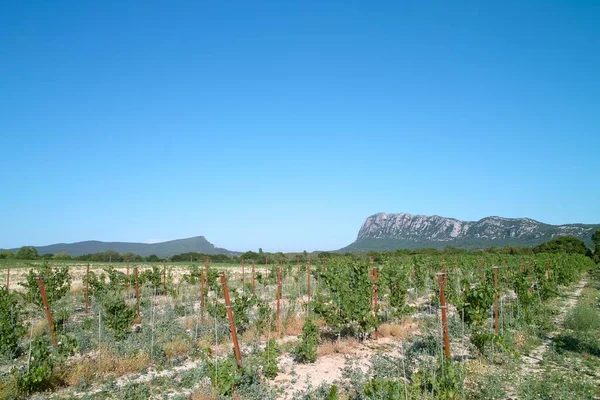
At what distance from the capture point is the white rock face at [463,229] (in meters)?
134

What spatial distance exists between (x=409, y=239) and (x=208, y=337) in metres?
161

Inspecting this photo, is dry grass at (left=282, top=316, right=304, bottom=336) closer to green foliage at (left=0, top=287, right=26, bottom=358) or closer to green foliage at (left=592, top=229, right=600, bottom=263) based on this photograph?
green foliage at (left=0, top=287, right=26, bottom=358)

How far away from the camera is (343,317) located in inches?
455

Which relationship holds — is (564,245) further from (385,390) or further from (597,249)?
(385,390)

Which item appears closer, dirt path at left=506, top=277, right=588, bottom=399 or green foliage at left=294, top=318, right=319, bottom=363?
dirt path at left=506, top=277, right=588, bottom=399

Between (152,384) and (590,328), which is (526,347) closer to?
(590,328)

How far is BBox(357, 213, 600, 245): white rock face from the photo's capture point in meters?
134

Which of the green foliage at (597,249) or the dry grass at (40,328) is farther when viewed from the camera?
the green foliage at (597,249)

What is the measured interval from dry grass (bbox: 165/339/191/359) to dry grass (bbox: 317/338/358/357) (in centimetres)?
350

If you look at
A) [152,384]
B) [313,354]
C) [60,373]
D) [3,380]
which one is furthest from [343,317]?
[3,380]

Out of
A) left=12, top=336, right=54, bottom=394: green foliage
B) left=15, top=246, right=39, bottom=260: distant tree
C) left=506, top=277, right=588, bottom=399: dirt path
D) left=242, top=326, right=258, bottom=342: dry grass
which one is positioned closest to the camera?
left=12, top=336, right=54, bottom=394: green foliage

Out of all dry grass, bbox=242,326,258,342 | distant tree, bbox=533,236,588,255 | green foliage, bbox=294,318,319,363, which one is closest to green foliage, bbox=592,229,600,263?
distant tree, bbox=533,236,588,255

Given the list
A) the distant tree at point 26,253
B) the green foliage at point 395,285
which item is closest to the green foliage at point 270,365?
the green foliage at point 395,285

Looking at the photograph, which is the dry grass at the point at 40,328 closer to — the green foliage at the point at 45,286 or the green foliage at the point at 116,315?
the green foliage at the point at 45,286
